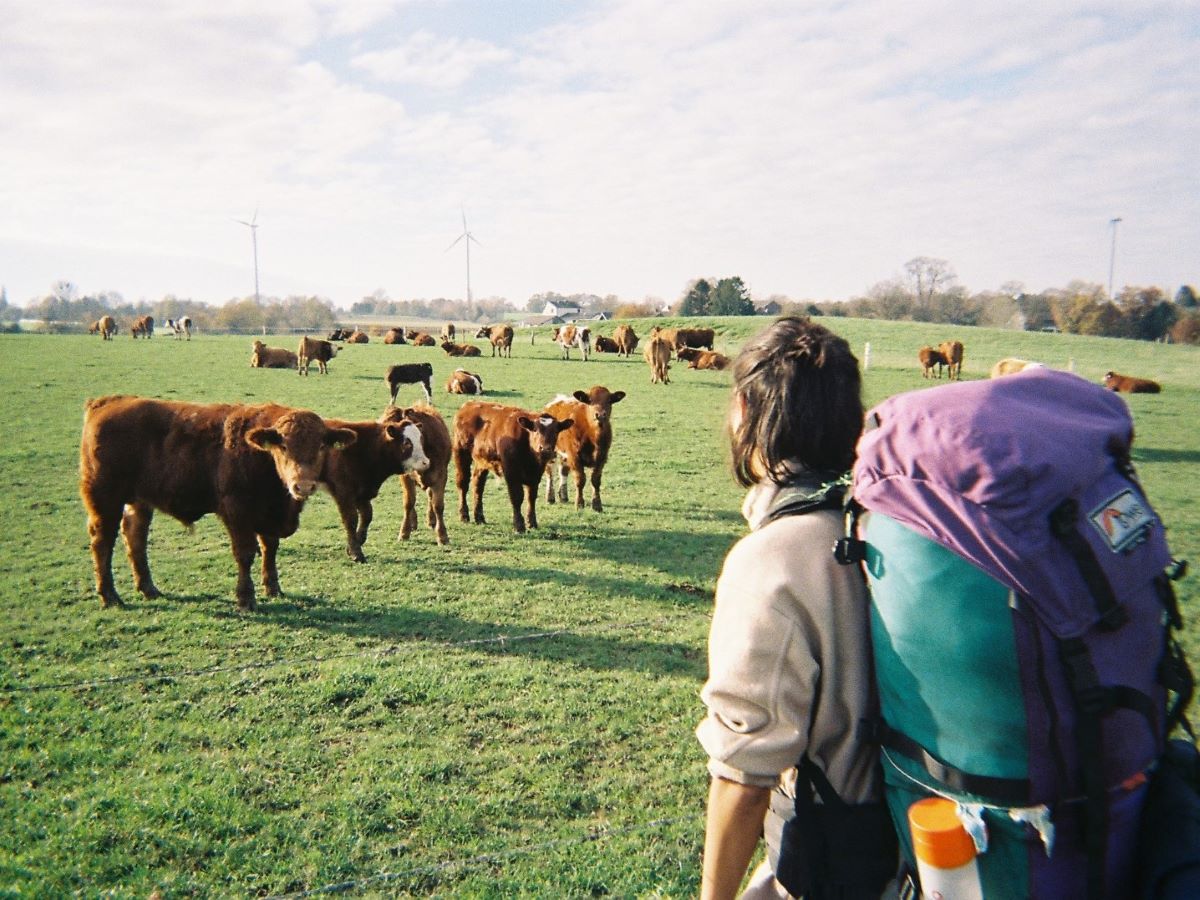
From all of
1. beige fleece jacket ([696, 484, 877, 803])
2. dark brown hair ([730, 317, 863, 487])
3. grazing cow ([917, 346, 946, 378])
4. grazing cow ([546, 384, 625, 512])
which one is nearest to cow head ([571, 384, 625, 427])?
grazing cow ([546, 384, 625, 512])

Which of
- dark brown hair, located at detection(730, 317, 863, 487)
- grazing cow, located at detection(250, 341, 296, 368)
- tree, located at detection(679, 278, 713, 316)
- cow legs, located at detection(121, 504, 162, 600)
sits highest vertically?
tree, located at detection(679, 278, 713, 316)

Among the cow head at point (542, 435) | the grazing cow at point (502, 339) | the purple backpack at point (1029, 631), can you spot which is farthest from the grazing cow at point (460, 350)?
the purple backpack at point (1029, 631)

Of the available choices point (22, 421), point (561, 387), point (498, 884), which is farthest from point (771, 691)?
point (561, 387)

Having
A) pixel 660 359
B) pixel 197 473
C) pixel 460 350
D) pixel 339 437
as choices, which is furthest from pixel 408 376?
pixel 197 473

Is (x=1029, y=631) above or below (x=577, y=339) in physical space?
below

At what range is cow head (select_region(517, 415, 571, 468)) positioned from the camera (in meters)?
10.7

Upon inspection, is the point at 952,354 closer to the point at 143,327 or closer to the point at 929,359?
the point at 929,359

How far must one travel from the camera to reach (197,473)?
7.87 metres

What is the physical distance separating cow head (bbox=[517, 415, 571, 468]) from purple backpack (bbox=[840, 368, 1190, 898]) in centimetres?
909

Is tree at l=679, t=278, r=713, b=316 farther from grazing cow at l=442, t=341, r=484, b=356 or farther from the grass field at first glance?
the grass field

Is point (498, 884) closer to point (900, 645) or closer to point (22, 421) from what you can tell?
point (900, 645)

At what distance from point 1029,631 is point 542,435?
935 cm

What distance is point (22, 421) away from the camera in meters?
18.7

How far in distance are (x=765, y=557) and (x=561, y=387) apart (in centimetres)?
2681
